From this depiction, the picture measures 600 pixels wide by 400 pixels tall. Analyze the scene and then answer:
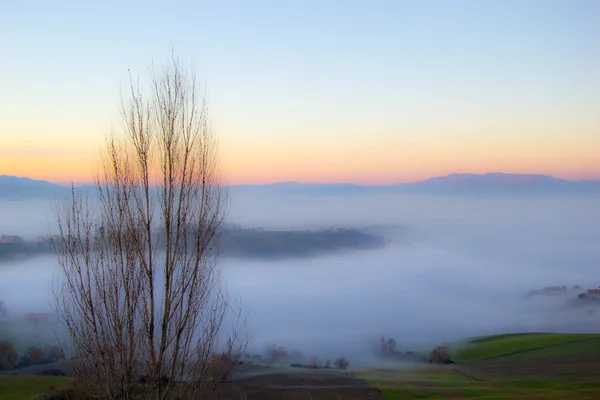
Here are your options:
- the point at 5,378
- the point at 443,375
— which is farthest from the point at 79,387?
the point at 443,375

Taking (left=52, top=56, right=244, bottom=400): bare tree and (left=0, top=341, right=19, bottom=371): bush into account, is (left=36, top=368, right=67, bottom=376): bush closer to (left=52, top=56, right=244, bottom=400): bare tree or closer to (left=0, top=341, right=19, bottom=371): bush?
(left=0, top=341, right=19, bottom=371): bush

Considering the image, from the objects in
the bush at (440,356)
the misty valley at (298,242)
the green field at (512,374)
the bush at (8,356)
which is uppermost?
the misty valley at (298,242)

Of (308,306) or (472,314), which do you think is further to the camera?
(308,306)

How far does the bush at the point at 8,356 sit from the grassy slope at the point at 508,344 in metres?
38.8

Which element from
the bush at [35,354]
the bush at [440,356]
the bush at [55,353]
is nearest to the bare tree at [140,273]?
the bush at [55,353]

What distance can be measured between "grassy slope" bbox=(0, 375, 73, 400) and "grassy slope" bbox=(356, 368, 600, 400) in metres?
20.9

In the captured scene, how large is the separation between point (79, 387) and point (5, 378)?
3283 cm

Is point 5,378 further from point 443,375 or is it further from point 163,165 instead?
point 163,165

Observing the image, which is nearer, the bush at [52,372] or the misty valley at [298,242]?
the bush at [52,372]

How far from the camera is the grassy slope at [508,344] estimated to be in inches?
1895

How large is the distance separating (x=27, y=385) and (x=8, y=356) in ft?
30.4

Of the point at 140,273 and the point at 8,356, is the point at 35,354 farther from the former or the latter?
the point at 140,273

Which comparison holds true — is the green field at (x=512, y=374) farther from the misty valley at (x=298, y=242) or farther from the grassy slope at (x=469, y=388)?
the misty valley at (x=298, y=242)

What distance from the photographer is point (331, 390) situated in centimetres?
3212
